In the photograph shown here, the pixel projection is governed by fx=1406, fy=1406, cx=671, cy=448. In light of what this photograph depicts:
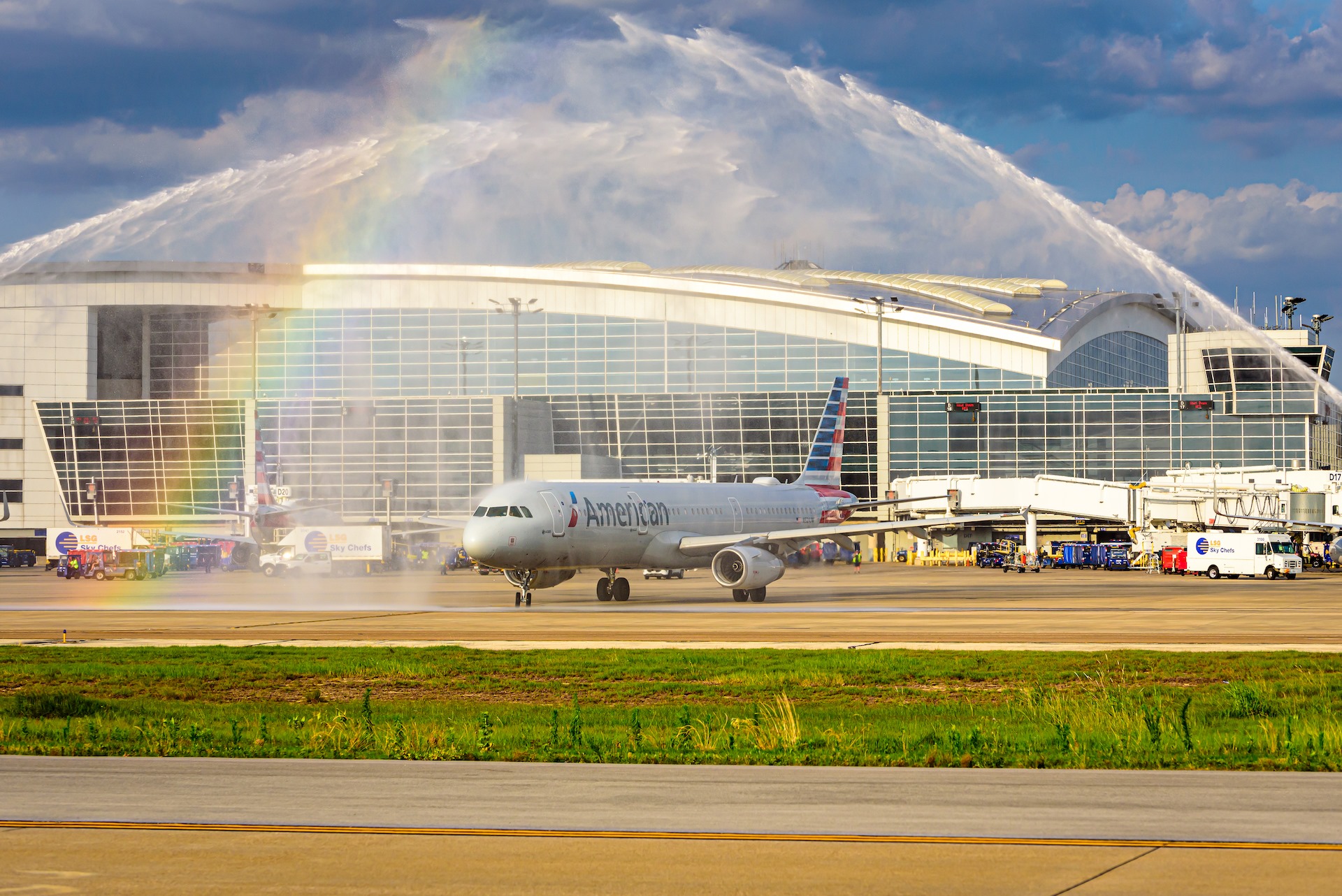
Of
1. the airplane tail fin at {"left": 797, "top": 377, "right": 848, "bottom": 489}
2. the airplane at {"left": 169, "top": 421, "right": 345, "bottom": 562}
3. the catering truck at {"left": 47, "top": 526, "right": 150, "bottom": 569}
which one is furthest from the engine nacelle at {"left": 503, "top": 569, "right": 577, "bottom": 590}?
the catering truck at {"left": 47, "top": 526, "right": 150, "bottom": 569}

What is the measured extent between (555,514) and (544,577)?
4414mm

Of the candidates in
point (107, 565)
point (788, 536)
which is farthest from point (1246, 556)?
point (107, 565)

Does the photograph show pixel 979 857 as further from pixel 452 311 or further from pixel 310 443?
pixel 452 311

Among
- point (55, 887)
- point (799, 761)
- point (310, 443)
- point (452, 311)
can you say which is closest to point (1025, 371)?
point (452, 311)

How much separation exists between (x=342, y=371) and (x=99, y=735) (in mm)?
147933

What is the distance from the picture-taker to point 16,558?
141 meters

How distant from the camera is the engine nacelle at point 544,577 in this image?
5634 cm

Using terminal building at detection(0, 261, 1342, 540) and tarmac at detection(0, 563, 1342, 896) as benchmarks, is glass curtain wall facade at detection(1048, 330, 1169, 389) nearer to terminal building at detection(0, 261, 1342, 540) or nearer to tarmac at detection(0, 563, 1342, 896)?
terminal building at detection(0, 261, 1342, 540)

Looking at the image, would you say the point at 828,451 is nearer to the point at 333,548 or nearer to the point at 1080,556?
the point at 333,548

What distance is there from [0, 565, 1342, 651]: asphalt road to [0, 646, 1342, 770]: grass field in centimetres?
476

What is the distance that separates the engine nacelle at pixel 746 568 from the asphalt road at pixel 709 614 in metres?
1.08

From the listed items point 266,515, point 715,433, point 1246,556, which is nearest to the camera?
point 1246,556

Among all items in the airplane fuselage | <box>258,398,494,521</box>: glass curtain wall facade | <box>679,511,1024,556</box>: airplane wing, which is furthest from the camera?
<box>258,398,494,521</box>: glass curtain wall facade

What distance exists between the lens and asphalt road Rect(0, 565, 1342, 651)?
39875 mm
